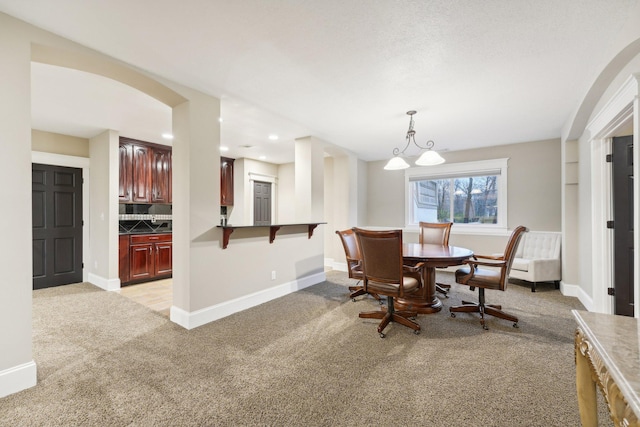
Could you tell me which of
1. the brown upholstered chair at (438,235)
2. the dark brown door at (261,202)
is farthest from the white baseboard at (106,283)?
the brown upholstered chair at (438,235)

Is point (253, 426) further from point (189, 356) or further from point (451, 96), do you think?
point (451, 96)

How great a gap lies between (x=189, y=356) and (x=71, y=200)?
4007mm

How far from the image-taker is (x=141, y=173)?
4.80m

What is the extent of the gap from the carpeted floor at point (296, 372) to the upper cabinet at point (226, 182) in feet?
10.8

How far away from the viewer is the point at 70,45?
2.04m

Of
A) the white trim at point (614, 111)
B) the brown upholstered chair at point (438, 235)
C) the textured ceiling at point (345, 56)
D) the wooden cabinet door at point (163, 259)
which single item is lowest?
the wooden cabinet door at point (163, 259)

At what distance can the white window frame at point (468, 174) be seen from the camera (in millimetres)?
5059

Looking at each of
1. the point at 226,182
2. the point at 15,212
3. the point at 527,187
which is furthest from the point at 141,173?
the point at 527,187

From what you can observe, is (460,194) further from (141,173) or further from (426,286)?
(141,173)

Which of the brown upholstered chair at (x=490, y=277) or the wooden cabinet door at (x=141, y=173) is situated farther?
the wooden cabinet door at (x=141, y=173)

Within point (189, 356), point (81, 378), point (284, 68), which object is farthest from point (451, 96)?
point (81, 378)

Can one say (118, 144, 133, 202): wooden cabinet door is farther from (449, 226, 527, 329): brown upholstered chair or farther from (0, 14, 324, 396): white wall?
(449, 226, 527, 329): brown upholstered chair

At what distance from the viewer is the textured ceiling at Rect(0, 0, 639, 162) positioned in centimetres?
175

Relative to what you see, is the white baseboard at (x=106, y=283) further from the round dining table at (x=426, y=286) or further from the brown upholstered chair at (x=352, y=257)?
the round dining table at (x=426, y=286)
